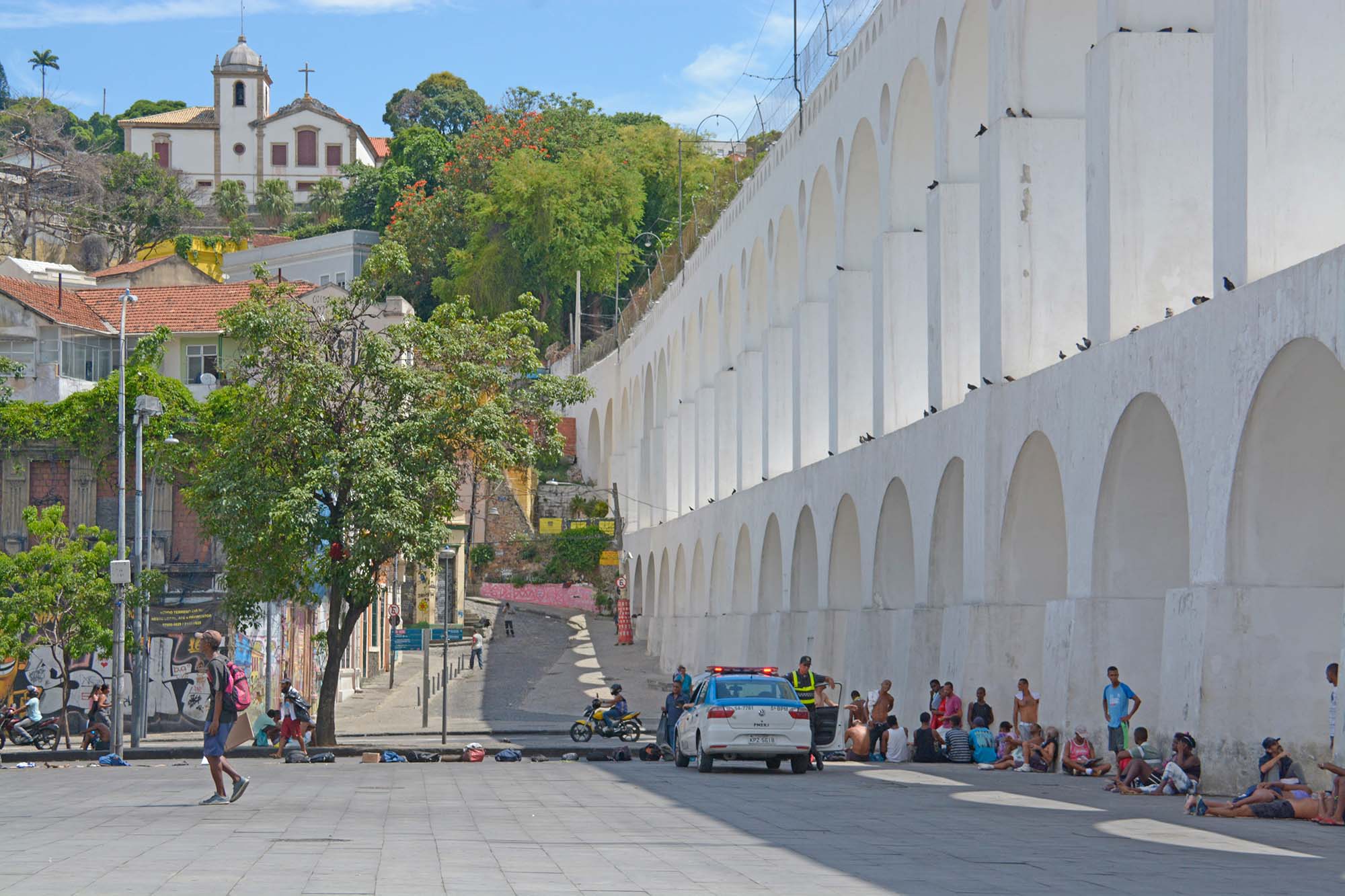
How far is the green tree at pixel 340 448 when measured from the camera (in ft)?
95.5

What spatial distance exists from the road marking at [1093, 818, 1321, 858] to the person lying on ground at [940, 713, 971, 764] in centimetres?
850

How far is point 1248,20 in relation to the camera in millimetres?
16766

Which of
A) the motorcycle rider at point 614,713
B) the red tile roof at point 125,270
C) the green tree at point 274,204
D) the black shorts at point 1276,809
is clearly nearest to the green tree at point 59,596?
the motorcycle rider at point 614,713

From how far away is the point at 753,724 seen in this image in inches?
839

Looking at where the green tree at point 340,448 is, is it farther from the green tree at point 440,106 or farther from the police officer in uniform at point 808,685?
the green tree at point 440,106

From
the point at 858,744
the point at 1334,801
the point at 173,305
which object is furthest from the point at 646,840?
the point at 173,305

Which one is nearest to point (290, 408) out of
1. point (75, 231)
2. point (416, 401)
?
point (416, 401)

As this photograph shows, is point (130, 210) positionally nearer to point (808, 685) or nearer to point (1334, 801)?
point (808, 685)

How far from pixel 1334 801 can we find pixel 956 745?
9.27 meters

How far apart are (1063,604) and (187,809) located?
34.7ft

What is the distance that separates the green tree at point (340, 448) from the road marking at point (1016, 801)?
13.5 m

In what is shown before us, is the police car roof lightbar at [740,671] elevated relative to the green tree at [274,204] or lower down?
lower down

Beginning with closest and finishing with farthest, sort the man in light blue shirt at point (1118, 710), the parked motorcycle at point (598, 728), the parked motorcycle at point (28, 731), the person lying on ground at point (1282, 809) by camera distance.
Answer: the person lying on ground at point (1282, 809) → the man in light blue shirt at point (1118, 710) → the parked motorcycle at point (28, 731) → the parked motorcycle at point (598, 728)

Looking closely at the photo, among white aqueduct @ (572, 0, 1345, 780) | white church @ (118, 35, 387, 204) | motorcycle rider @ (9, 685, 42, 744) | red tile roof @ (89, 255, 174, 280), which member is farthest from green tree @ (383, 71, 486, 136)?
motorcycle rider @ (9, 685, 42, 744)
